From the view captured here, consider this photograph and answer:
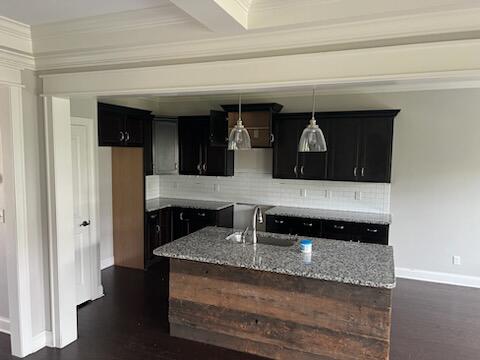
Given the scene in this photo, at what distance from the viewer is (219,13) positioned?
80.9 inches

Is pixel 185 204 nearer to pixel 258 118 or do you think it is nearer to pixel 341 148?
pixel 258 118

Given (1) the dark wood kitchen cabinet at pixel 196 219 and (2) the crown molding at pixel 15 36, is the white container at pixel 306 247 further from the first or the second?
(2) the crown molding at pixel 15 36

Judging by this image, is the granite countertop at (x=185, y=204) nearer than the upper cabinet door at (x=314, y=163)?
No

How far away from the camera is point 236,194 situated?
5820 millimetres

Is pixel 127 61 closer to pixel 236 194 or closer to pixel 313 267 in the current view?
pixel 313 267

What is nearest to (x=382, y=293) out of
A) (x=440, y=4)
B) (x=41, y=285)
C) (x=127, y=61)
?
(x=440, y=4)

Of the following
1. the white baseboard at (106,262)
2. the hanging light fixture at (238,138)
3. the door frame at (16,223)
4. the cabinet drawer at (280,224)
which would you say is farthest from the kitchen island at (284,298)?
the white baseboard at (106,262)

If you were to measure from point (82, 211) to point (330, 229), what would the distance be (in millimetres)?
3090

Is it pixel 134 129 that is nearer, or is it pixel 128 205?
pixel 134 129

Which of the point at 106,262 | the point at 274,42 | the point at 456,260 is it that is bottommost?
the point at 106,262

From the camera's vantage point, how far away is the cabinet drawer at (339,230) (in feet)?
15.4

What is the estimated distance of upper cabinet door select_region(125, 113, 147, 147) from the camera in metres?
4.78

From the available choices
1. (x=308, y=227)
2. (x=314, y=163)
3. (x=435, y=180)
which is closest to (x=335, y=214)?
(x=308, y=227)

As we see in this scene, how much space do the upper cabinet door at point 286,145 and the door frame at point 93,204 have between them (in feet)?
8.00
